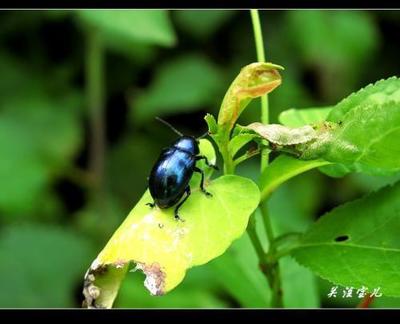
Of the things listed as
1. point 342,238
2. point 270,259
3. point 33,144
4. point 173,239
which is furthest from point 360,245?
point 33,144

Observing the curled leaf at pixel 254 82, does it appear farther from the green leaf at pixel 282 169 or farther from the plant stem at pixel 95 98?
the plant stem at pixel 95 98

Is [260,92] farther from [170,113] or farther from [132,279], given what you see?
[170,113]

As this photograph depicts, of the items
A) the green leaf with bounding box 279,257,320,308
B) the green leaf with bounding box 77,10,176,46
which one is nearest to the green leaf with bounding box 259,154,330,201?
the green leaf with bounding box 279,257,320,308

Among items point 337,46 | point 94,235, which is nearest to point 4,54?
point 94,235

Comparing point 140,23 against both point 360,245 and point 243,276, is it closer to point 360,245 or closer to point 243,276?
point 243,276

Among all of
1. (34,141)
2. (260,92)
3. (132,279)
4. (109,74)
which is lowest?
(132,279)

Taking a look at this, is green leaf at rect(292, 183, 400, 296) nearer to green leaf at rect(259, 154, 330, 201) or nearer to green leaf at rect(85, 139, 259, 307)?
green leaf at rect(259, 154, 330, 201)
